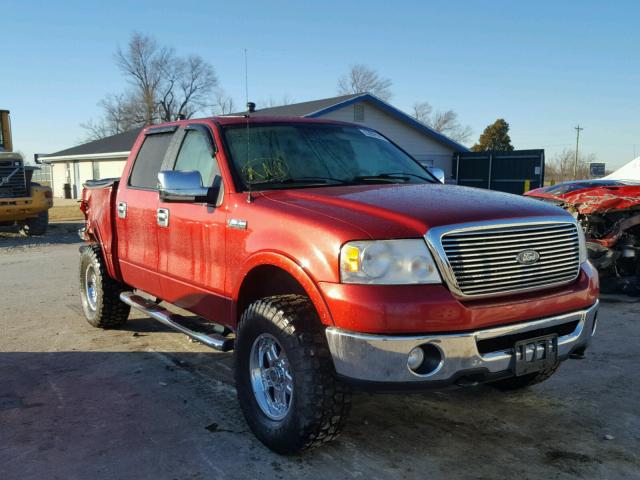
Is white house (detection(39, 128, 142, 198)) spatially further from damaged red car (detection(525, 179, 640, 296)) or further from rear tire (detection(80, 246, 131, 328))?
damaged red car (detection(525, 179, 640, 296))

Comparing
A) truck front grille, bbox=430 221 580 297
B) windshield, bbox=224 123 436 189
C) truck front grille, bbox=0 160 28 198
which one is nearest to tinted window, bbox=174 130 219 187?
windshield, bbox=224 123 436 189

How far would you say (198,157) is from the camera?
445cm

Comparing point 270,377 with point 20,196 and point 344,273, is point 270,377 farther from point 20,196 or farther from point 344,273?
point 20,196

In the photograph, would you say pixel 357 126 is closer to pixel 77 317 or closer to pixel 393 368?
pixel 393 368

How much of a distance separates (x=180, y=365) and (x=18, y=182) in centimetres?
1295

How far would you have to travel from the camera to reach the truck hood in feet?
9.87

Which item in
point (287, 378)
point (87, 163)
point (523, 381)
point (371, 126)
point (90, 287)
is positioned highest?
point (371, 126)

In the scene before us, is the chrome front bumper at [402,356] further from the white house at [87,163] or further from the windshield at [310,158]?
the white house at [87,163]

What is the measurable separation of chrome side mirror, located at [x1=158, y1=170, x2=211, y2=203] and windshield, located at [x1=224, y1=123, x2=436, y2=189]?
0.27 meters

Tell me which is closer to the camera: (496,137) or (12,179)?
(12,179)

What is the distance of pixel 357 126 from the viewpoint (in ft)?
16.5

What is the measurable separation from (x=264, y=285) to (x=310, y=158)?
101 cm

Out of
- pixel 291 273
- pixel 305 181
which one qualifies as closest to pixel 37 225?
pixel 305 181

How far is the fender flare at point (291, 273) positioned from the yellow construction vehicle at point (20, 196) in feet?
45.4
